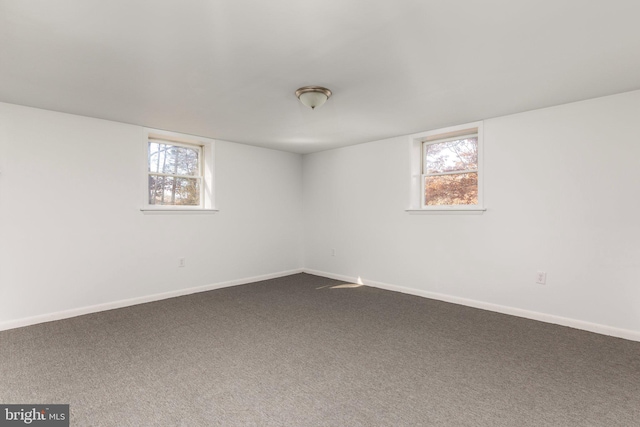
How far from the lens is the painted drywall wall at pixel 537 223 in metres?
3.03

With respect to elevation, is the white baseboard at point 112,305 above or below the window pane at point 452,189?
below

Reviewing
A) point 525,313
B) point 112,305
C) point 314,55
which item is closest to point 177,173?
point 112,305

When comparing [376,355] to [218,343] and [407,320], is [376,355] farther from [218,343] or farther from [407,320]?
[218,343]

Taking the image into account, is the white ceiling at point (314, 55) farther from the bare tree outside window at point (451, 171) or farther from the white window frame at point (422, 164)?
the bare tree outside window at point (451, 171)

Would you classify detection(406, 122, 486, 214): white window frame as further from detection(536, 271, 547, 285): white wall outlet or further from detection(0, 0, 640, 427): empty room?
detection(536, 271, 547, 285): white wall outlet

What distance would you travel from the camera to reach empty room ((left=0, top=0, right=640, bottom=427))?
1908mm

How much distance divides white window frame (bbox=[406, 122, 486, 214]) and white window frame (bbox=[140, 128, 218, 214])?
2.84m

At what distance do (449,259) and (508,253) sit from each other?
694 mm

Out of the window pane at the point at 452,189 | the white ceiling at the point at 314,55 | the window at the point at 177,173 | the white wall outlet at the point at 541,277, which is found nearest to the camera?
the white ceiling at the point at 314,55

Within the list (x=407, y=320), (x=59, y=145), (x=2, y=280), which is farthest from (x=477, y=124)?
(x=2, y=280)

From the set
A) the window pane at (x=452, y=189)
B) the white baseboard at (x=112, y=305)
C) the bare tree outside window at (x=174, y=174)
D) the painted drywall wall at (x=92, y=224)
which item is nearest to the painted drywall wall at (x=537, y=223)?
the window pane at (x=452, y=189)

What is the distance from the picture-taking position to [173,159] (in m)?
4.62

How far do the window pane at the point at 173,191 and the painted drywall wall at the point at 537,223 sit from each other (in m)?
2.57

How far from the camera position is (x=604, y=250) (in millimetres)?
3105
